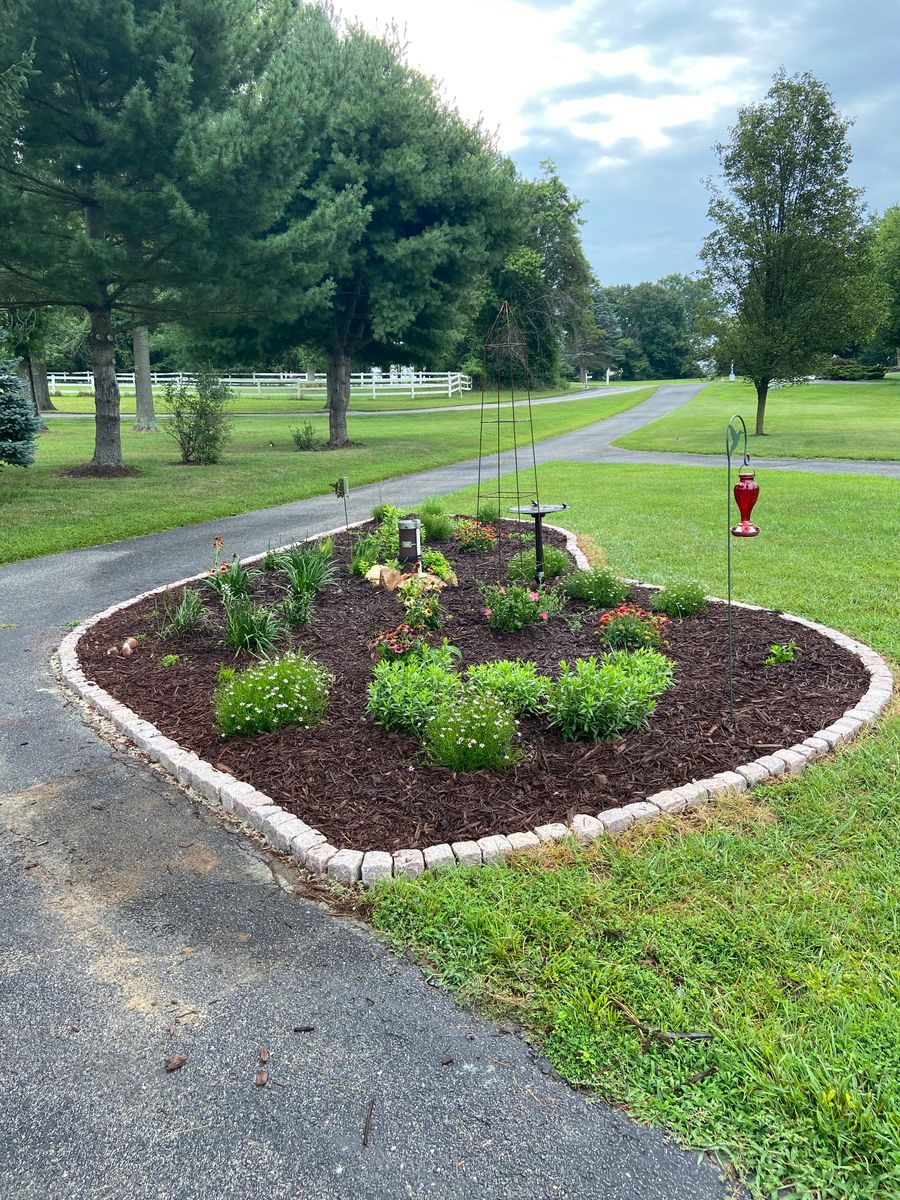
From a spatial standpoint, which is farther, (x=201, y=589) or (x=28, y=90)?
(x=28, y=90)

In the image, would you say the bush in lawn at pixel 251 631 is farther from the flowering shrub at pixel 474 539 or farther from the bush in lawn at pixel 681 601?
the flowering shrub at pixel 474 539

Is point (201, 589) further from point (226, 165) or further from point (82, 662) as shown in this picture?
A: point (226, 165)

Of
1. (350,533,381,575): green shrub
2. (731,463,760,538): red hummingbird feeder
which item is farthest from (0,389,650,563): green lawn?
(731,463,760,538): red hummingbird feeder

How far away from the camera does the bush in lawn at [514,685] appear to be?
13.4 feet

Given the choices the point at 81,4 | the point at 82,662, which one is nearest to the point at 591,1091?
the point at 82,662

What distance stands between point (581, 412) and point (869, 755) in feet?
113

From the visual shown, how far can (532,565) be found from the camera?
662cm

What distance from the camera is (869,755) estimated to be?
3746mm

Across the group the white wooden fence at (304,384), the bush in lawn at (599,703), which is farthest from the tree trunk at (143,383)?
the bush in lawn at (599,703)

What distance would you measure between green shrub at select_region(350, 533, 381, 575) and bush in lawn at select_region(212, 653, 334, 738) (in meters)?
2.87

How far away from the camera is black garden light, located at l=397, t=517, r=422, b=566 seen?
7031 millimetres

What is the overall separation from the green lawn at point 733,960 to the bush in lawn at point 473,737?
2.20 feet

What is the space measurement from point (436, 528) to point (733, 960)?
6.50 m

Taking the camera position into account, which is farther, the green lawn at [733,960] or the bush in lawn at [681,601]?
the bush in lawn at [681,601]
